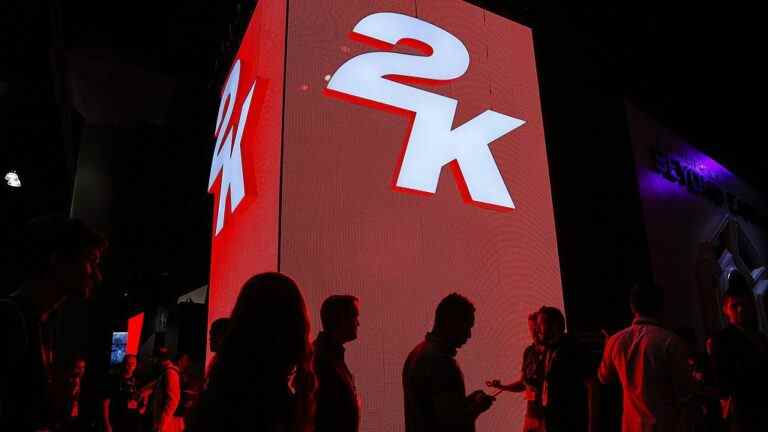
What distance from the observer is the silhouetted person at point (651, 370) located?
2.55 m

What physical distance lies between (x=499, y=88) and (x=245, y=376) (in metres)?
3.93

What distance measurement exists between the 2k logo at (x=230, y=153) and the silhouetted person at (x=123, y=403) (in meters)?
3.32

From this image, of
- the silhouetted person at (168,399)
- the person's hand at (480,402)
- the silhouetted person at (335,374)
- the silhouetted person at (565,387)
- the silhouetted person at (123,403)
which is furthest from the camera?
the silhouetted person at (123,403)

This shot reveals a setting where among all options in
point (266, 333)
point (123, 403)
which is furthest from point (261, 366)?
point (123, 403)

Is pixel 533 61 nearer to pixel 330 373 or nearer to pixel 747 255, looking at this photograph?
pixel 330 373

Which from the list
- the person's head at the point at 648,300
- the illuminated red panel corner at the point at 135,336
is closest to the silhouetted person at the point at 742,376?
the person's head at the point at 648,300

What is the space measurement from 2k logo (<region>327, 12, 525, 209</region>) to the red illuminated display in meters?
0.01

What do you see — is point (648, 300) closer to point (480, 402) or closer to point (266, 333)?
point (480, 402)

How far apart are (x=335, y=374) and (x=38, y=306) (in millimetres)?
1096

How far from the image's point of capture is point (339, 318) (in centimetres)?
229

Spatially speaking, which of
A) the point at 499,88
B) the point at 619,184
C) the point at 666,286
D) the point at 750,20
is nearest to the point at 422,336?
the point at 499,88

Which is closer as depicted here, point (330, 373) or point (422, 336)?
point (330, 373)

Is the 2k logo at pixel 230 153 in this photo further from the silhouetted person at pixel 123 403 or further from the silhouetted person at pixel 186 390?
the silhouetted person at pixel 123 403

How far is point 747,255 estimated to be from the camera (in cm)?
1046
